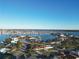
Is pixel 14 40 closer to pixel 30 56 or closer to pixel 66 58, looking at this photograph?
pixel 30 56

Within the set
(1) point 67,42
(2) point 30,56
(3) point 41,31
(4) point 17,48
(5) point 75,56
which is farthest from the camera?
(3) point 41,31

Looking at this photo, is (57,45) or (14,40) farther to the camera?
(14,40)

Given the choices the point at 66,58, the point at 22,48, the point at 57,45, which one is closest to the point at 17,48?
the point at 22,48

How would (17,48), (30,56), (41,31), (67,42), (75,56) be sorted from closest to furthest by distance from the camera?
(75,56) < (30,56) < (17,48) < (67,42) < (41,31)

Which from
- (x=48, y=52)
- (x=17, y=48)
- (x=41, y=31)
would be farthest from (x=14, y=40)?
(x=41, y=31)

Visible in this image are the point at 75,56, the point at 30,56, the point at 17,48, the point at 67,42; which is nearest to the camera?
the point at 75,56

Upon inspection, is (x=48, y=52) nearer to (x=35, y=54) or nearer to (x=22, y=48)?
(x=35, y=54)

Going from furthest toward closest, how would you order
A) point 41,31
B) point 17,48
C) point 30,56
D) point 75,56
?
point 41,31, point 17,48, point 30,56, point 75,56

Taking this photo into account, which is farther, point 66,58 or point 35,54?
point 35,54
